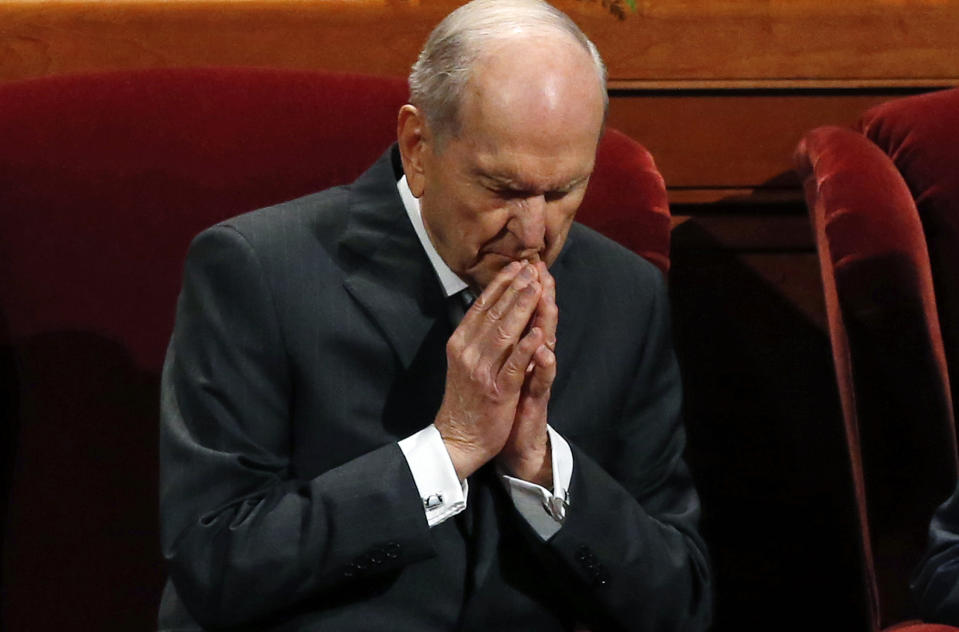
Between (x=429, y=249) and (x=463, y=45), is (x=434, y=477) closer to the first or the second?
(x=429, y=249)

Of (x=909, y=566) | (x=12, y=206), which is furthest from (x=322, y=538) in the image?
(x=909, y=566)

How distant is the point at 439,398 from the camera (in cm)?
127

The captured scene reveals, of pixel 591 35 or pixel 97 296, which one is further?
pixel 591 35

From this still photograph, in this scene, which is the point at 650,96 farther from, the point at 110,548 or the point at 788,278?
the point at 110,548

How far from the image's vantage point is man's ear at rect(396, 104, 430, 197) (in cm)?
121

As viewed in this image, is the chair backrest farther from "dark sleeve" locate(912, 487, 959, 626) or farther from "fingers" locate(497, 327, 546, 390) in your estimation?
"fingers" locate(497, 327, 546, 390)

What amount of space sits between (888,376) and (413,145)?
577 millimetres

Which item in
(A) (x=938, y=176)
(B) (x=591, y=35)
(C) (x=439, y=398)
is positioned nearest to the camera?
(C) (x=439, y=398)

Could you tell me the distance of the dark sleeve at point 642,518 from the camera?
123cm

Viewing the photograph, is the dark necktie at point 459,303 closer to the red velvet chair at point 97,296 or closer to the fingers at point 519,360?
the fingers at point 519,360

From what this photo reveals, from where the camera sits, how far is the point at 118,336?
1435mm

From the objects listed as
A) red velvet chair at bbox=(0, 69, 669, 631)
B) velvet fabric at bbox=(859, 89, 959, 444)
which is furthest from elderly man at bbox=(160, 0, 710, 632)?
velvet fabric at bbox=(859, 89, 959, 444)

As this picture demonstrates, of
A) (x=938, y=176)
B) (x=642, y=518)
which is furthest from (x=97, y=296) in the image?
(x=938, y=176)

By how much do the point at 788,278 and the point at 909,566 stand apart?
1.75 feet
